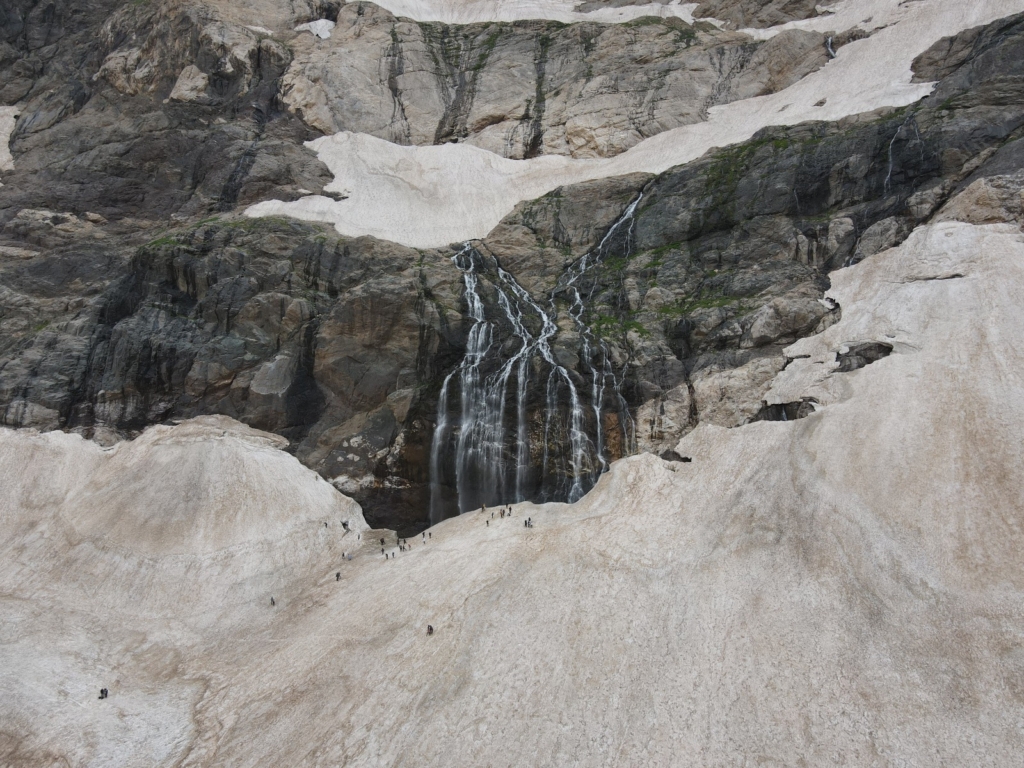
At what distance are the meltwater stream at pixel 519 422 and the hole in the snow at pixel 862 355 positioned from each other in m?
10.6

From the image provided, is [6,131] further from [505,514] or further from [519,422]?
[505,514]

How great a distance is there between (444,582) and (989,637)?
Result: 1711 cm

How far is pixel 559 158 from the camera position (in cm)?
5759

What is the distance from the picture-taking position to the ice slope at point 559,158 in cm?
4719

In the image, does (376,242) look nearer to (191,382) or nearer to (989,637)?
(191,382)

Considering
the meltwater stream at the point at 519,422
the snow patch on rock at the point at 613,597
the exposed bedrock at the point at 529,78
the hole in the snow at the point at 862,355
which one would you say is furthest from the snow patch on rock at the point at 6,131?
the hole in the snow at the point at 862,355

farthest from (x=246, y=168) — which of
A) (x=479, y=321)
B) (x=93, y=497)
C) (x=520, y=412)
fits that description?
(x=520, y=412)

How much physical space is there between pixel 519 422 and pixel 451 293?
38.1ft

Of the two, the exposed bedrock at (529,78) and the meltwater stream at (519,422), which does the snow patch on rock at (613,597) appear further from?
the exposed bedrock at (529,78)

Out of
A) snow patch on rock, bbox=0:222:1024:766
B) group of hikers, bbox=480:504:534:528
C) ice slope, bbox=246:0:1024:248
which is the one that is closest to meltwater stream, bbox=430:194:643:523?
group of hikers, bbox=480:504:534:528

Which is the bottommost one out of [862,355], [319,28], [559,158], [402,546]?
[402,546]

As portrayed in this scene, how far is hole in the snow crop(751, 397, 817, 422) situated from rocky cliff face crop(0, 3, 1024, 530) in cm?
59

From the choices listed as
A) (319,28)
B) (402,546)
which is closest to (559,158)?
(319,28)

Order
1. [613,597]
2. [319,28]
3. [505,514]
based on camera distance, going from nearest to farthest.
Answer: [613,597], [505,514], [319,28]
